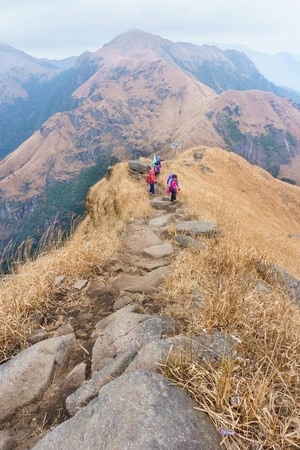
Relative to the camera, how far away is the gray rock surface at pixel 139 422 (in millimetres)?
2652

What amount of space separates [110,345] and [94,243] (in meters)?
4.00

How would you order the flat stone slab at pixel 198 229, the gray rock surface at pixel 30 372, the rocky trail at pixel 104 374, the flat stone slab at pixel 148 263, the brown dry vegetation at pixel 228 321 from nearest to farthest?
the rocky trail at pixel 104 374
the brown dry vegetation at pixel 228 321
the gray rock surface at pixel 30 372
the flat stone slab at pixel 148 263
the flat stone slab at pixel 198 229

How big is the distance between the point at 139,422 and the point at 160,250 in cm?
620

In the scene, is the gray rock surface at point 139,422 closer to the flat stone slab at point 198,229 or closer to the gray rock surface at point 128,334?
the gray rock surface at point 128,334

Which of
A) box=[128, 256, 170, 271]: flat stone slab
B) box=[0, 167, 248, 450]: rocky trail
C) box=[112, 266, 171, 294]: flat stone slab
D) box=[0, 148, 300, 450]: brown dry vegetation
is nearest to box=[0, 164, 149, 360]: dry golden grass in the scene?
box=[0, 148, 300, 450]: brown dry vegetation

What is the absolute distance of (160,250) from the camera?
8.88 meters

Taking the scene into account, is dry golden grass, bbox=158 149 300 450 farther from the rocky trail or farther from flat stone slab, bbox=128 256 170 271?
flat stone slab, bbox=128 256 170 271

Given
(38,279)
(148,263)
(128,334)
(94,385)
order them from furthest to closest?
(148,263), (38,279), (128,334), (94,385)

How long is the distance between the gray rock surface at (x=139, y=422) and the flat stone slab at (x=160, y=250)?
547 centimetres

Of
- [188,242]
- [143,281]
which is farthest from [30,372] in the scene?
[188,242]

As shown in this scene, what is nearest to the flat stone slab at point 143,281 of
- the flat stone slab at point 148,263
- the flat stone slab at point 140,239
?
the flat stone slab at point 148,263

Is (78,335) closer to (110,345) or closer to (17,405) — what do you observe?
(110,345)

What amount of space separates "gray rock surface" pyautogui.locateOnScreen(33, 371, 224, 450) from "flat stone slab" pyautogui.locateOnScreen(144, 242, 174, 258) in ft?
18.0

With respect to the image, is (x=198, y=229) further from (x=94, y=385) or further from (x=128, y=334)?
(x=94, y=385)
